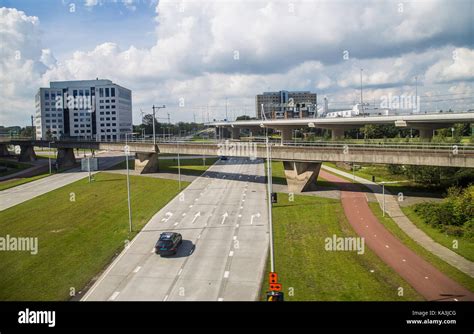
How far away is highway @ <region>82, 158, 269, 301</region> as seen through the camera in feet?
55.8

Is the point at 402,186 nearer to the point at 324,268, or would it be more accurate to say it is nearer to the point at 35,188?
the point at 324,268

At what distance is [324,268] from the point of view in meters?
19.0

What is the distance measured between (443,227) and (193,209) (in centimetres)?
1977

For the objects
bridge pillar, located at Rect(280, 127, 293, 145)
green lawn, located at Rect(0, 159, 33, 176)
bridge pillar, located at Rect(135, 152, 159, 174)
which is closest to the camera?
bridge pillar, located at Rect(135, 152, 159, 174)

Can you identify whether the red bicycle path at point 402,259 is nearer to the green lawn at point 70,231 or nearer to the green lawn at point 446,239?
the green lawn at point 446,239

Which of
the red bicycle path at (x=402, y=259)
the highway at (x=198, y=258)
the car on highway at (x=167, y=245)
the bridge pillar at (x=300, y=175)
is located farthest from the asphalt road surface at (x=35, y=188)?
the red bicycle path at (x=402, y=259)

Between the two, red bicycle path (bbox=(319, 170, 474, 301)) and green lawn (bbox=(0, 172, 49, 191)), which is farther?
green lawn (bbox=(0, 172, 49, 191))

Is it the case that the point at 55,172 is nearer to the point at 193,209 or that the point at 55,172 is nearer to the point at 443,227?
the point at 193,209

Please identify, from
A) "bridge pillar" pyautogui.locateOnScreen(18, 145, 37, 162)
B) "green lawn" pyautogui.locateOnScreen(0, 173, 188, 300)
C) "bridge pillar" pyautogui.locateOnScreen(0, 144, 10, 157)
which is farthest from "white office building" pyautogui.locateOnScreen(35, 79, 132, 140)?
"green lawn" pyautogui.locateOnScreen(0, 173, 188, 300)

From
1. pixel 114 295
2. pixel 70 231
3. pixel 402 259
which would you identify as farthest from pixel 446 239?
pixel 70 231

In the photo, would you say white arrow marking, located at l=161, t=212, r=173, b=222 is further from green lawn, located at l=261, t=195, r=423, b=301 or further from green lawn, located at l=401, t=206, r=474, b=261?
green lawn, located at l=401, t=206, r=474, b=261

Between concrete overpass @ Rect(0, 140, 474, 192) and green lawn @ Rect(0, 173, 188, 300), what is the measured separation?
297 inches

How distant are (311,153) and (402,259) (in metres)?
18.8
